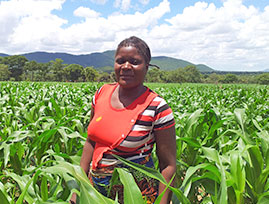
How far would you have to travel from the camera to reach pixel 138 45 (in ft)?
5.16

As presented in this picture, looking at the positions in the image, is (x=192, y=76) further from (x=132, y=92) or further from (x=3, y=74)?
(x=132, y=92)

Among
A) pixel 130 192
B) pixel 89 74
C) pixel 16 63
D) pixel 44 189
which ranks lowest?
pixel 44 189

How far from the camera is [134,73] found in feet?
5.09

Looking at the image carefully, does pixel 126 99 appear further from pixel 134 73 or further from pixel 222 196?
pixel 222 196

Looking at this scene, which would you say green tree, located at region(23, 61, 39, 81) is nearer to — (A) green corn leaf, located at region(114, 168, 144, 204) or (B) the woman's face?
(B) the woman's face

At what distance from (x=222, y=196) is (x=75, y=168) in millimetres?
644

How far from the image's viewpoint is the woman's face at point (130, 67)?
1547 millimetres

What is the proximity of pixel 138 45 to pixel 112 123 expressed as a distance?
508 mm

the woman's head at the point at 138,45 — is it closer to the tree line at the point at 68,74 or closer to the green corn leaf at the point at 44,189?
the green corn leaf at the point at 44,189

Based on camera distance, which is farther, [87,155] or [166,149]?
[87,155]

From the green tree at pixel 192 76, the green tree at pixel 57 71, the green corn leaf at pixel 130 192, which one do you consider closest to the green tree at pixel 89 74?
the green tree at pixel 57 71

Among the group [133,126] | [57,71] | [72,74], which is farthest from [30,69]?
[133,126]

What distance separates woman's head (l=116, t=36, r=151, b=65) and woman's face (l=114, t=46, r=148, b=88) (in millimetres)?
25

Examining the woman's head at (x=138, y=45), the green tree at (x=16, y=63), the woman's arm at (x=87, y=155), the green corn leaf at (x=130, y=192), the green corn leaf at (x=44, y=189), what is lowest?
the green corn leaf at (x=44, y=189)
